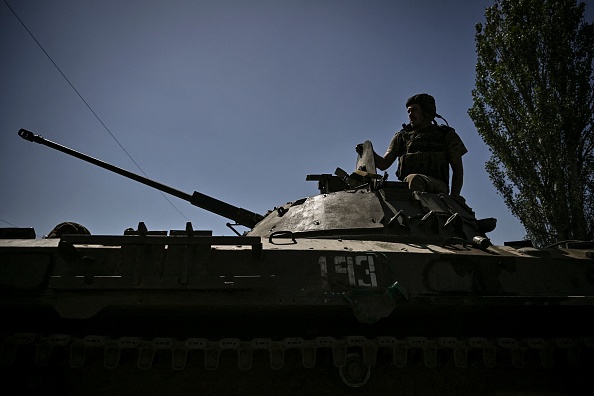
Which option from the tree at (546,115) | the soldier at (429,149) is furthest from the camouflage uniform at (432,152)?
the tree at (546,115)

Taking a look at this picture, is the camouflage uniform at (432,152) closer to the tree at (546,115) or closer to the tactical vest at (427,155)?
the tactical vest at (427,155)

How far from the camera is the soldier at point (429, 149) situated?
21.3 feet

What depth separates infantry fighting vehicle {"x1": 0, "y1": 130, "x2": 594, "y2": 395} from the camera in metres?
3.26

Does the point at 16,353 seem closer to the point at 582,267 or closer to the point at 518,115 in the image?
the point at 582,267

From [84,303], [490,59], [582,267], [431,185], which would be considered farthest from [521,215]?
[84,303]

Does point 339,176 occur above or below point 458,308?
above

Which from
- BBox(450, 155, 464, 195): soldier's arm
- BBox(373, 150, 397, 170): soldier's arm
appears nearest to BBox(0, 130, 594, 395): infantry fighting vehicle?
BBox(450, 155, 464, 195): soldier's arm

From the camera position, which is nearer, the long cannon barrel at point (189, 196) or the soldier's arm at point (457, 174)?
the soldier's arm at point (457, 174)

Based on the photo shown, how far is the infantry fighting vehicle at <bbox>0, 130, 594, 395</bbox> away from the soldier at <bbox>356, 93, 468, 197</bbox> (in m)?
2.55

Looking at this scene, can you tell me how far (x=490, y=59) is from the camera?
16719 millimetres

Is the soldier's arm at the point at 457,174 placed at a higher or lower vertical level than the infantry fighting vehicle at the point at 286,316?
higher

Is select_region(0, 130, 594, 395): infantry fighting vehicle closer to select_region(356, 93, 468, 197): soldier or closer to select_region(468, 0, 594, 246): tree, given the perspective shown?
select_region(356, 93, 468, 197): soldier

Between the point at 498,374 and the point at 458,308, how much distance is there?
838 mm

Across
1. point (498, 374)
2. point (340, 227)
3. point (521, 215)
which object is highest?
point (521, 215)
